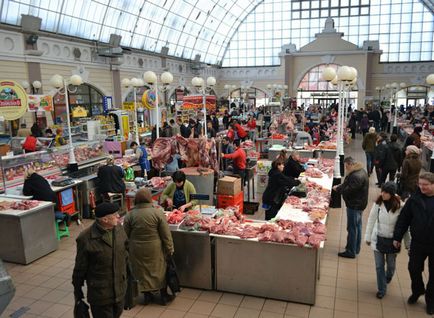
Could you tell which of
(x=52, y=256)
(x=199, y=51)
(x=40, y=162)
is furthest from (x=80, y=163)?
(x=199, y=51)

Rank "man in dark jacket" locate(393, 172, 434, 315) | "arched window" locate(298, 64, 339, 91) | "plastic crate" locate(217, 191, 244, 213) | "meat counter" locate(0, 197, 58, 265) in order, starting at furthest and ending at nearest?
"arched window" locate(298, 64, 339, 91) < "plastic crate" locate(217, 191, 244, 213) < "meat counter" locate(0, 197, 58, 265) < "man in dark jacket" locate(393, 172, 434, 315)

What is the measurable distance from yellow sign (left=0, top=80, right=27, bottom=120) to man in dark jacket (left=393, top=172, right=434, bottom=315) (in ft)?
25.7

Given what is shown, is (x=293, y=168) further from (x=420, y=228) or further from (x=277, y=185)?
(x=420, y=228)

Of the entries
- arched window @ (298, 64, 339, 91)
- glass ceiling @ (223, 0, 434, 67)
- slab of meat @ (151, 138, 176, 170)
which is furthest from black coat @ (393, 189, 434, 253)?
glass ceiling @ (223, 0, 434, 67)

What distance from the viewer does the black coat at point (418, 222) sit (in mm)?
4691

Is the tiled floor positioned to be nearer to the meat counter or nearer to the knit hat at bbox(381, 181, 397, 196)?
the meat counter

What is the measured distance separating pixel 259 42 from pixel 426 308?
1478 inches

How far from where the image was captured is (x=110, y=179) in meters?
8.66

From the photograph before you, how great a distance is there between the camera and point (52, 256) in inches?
286

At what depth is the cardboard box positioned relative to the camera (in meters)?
8.26

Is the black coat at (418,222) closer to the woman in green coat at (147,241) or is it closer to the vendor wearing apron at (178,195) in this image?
the woman in green coat at (147,241)

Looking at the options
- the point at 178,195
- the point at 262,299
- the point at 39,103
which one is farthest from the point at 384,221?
the point at 39,103

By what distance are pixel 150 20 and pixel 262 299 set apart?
2558 cm

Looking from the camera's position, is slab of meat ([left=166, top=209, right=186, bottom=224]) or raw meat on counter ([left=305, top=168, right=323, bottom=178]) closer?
slab of meat ([left=166, top=209, right=186, bottom=224])
